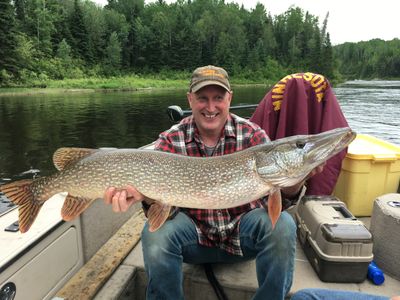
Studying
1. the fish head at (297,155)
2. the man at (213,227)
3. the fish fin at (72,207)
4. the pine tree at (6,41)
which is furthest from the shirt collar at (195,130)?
the pine tree at (6,41)

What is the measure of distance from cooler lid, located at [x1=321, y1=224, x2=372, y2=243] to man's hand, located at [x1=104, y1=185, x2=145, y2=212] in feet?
3.86

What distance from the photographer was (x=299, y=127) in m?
2.77

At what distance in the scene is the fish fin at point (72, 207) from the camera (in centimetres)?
Result: 193

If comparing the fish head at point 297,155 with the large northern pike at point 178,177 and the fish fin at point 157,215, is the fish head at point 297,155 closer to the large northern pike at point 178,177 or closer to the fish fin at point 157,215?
the large northern pike at point 178,177

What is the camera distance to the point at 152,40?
188 ft

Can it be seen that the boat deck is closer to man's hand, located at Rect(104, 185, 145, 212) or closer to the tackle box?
the tackle box

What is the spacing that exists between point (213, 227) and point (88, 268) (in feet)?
2.91

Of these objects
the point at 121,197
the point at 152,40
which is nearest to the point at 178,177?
the point at 121,197

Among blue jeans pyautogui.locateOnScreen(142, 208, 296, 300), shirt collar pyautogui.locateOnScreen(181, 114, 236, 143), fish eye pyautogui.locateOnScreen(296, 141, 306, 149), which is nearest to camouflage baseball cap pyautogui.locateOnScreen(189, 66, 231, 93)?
shirt collar pyautogui.locateOnScreen(181, 114, 236, 143)

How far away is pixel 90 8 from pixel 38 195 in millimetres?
65149

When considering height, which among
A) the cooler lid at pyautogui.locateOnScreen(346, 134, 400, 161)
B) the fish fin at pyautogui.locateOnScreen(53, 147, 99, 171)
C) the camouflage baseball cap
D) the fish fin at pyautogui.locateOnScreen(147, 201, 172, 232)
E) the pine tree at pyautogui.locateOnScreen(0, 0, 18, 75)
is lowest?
the fish fin at pyautogui.locateOnScreen(147, 201, 172, 232)

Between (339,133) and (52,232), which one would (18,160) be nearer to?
(52,232)

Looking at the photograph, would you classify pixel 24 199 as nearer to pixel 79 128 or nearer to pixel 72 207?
pixel 72 207

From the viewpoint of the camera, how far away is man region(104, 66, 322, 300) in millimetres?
1849
